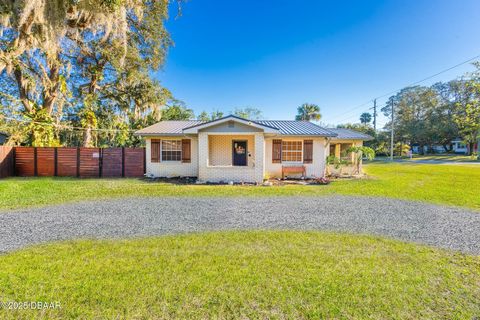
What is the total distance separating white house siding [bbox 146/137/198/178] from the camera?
12.4 metres

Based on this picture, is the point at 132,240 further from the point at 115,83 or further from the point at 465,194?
the point at 115,83

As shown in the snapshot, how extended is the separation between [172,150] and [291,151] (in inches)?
280

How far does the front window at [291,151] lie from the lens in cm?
1270

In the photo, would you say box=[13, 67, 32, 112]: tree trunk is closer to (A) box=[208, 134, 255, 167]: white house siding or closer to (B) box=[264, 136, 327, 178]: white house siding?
(A) box=[208, 134, 255, 167]: white house siding

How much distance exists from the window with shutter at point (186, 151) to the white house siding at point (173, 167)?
0.17 metres

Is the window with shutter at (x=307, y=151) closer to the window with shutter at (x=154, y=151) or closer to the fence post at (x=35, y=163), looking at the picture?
the window with shutter at (x=154, y=151)

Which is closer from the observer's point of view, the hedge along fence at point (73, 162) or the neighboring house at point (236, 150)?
the hedge along fence at point (73, 162)

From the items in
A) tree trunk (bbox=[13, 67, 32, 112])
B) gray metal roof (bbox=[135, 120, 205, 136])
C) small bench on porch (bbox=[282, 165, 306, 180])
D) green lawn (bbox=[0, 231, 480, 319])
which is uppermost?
tree trunk (bbox=[13, 67, 32, 112])

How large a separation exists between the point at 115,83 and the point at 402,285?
21624 mm

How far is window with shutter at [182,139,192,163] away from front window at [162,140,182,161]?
25 centimetres

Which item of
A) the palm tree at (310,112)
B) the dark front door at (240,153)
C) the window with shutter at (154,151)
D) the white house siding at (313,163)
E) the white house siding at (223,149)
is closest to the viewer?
the window with shutter at (154,151)

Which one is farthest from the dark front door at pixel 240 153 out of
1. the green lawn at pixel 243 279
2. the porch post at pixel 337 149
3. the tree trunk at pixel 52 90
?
the tree trunk at pixel 52 90

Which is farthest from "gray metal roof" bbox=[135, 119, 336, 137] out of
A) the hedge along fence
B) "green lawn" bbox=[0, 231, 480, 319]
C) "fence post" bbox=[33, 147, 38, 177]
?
"green lawn" bbox=[0, 231, 480, 319]

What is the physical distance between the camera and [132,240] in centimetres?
412
